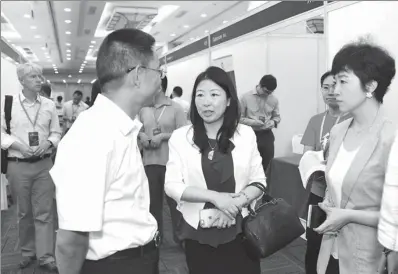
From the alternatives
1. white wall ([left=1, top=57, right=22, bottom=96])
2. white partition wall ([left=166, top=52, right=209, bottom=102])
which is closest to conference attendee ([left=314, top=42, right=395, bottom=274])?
white wall ([left=1, top=57, right=22, bottom=96])

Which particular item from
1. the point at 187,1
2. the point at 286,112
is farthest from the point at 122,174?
the point at 187,1

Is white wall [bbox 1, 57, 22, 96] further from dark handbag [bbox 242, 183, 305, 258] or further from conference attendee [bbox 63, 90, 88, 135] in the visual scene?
dark handbag [bbox 242, 183, 305, 258]

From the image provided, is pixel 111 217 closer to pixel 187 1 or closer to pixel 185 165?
pixel 185 165

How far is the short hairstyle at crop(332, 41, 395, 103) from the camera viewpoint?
5.03 ft

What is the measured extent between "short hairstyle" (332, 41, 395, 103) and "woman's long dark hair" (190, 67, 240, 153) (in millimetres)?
596

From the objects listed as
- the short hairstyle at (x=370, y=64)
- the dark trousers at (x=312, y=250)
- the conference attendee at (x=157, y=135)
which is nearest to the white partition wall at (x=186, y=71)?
the conference attendee at (x=157, y=135)

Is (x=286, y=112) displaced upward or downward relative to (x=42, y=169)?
upward

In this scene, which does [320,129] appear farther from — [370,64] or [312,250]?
[370,64]

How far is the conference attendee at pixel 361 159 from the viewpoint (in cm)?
149

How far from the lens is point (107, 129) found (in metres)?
1.23

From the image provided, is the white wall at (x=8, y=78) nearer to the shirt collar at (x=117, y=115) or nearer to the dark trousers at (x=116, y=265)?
the shirt collar at (x=117, y=115)

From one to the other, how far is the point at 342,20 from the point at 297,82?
9.66 ft

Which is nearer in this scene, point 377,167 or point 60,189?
point 60,189

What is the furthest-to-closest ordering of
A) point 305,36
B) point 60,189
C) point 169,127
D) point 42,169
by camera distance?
point 305,36
point 169,127
point 42,169
point 60,189
